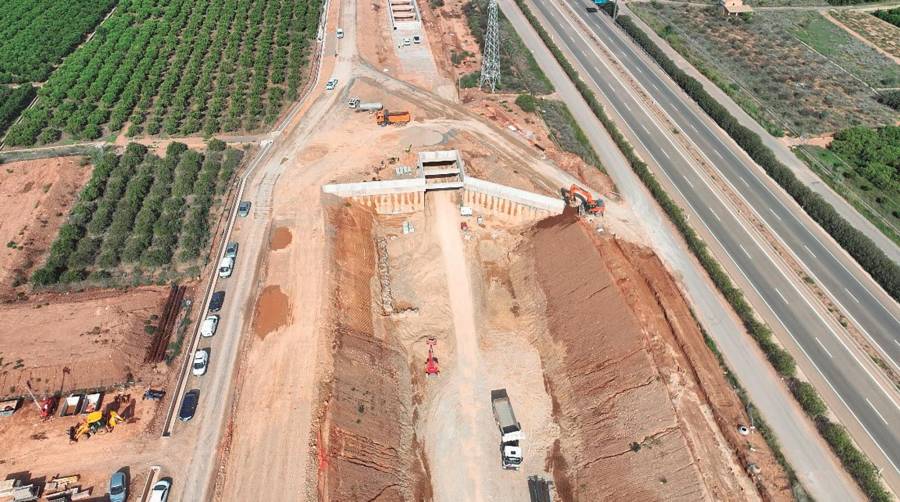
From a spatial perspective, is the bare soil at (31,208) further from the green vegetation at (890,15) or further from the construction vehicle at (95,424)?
the green vegetation at (890,15)

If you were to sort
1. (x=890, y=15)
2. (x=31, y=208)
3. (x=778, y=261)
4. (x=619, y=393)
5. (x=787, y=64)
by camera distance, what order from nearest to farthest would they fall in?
1. (x=619, y=393)
2. (x=778, y=261)
3. (x=31, y=208)
4. (x=787, y=64)
5. (x=890, y=15)

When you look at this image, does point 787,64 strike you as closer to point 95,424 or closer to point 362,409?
point 362,409

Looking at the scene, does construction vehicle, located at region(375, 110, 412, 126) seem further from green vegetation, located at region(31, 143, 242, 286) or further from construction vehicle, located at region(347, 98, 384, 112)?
green vegetation, located at region(31, 143, 242, 286)

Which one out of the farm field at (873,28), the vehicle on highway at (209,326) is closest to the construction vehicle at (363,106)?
the vehicle on highway at (209,326)

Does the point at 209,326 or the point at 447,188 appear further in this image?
the point at 447,188

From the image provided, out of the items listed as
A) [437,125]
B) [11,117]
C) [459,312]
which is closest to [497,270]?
[459,312]

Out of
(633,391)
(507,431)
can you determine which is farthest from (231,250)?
(633,391)
